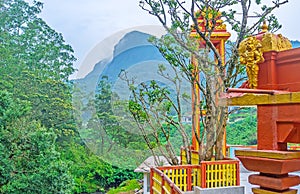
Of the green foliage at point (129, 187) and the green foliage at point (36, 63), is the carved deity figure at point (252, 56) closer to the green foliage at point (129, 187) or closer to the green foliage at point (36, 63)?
the green foliage at point (129, 187)

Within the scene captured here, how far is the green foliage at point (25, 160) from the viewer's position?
21.7 feet

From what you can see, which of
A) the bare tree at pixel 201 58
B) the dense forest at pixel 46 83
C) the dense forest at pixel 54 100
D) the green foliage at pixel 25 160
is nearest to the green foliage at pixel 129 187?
the dense forest at pixel 54 100

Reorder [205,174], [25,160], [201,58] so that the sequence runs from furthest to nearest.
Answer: [25,160]
[201,58]
[205,174]

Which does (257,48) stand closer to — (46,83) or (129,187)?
(129,187)

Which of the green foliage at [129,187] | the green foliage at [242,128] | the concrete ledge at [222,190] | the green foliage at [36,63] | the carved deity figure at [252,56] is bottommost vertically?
the green foliage at [129,187]

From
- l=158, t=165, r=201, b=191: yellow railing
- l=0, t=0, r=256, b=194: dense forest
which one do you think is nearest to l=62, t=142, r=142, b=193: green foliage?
l=0, t=0, r=256, b=194: dense forest

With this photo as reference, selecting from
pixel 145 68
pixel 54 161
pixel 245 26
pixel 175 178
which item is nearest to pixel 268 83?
pixel 245 26

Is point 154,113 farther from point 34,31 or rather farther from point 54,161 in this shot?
point 34,31

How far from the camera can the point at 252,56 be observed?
181 cm

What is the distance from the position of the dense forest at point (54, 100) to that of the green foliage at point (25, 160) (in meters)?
0.05

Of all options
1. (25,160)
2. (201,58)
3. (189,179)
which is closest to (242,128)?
(189,179)

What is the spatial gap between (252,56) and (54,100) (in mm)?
10583

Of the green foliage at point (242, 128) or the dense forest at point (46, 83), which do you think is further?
the dense forest at point (46, 83)

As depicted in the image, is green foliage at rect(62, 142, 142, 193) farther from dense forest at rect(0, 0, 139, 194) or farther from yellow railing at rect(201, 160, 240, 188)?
yellow railing at rect(201, 160, 240, 188)
